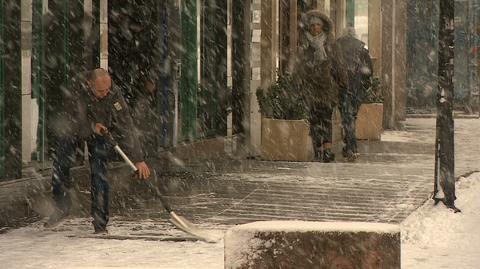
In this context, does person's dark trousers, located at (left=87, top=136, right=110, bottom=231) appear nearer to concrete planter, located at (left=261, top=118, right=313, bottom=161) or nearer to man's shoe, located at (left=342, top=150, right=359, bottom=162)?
concrete planter, located at (left=261, top=118, right=313, bottom=161)

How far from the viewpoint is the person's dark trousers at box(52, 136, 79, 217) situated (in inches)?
385

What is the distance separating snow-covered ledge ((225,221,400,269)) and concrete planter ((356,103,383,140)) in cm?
1462

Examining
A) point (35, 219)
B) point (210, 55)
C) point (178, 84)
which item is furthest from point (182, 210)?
point (210, 55)

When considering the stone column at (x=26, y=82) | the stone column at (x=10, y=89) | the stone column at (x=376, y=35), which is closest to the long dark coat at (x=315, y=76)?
the stone column at (x=26, y=82)

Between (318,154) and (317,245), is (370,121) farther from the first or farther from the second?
(317,245)

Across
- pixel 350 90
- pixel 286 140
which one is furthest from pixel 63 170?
pixel 350 90

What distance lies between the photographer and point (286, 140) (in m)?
16.5

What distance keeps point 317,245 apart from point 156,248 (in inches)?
97.5

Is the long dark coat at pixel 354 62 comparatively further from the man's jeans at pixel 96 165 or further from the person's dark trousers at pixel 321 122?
the man's jeans at pixel 96 165

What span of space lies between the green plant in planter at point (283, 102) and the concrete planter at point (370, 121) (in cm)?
498

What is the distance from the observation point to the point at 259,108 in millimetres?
17203

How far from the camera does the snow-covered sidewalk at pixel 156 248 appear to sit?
844 cm

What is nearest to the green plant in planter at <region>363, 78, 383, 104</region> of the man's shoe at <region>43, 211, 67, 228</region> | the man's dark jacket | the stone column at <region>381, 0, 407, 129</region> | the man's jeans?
the stone column at <region>381, 0, 407, 129</region>

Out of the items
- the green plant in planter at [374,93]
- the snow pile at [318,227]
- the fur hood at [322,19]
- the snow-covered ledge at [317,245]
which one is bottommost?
the snow-covered ledge at [317,245]
